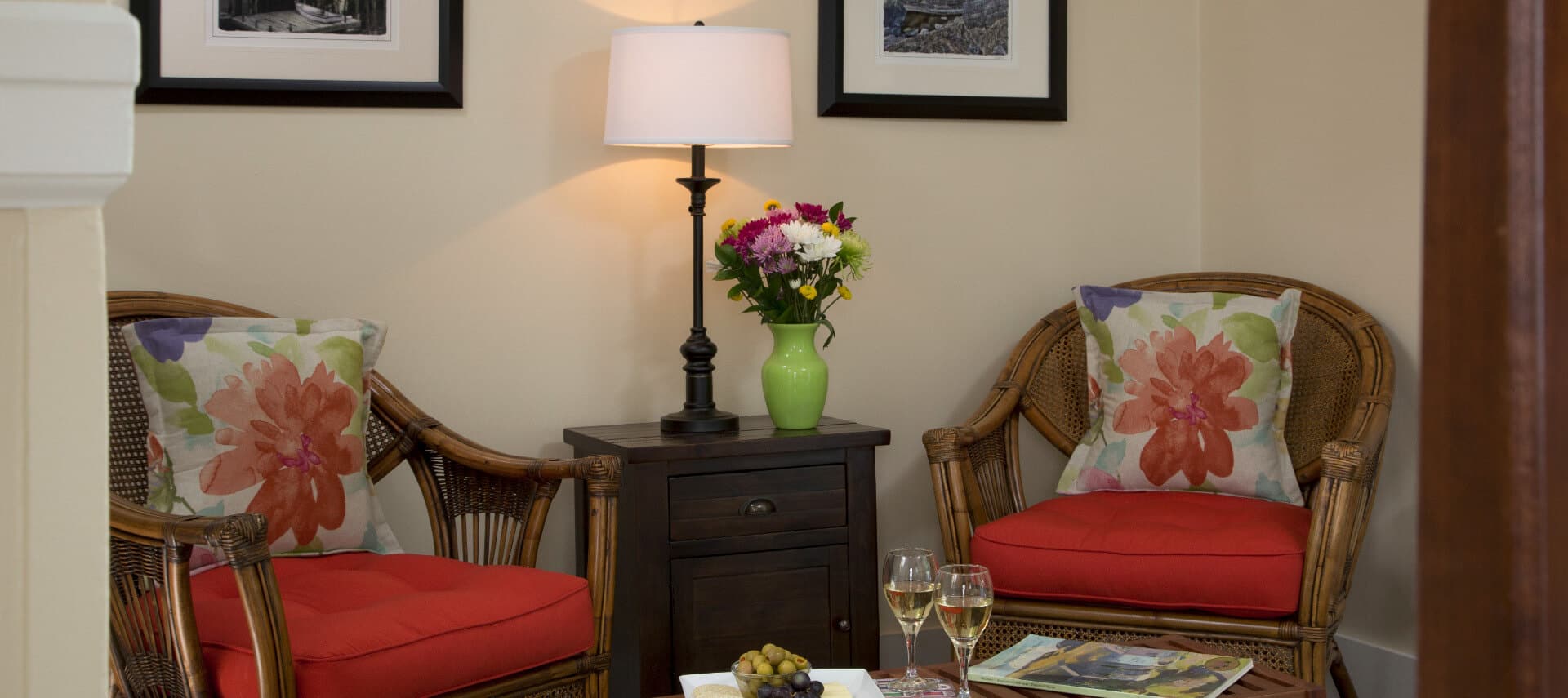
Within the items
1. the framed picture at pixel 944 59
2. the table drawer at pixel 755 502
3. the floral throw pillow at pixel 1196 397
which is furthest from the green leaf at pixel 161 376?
the floral throw pillow at pixel 1196 397

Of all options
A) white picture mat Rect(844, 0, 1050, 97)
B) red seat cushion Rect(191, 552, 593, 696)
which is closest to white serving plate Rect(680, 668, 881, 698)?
red seat cushion Rect(191, 552, 593, 696)

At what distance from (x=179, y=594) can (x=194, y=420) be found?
496 mm

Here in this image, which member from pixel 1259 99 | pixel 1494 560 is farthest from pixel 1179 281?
pixel 1494 560

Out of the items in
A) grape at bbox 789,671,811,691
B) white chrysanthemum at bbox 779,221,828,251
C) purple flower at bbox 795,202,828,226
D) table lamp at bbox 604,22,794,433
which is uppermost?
table lamp at bbox 604,22,794,433

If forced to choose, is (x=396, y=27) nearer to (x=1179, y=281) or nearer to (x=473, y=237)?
(x=473, y=237)

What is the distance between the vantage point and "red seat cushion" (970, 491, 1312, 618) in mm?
2338

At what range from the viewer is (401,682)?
6.09 ft

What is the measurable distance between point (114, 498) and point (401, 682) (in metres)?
0.53

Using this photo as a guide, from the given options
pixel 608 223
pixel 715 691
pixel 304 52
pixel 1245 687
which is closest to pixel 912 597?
pixel 715 691

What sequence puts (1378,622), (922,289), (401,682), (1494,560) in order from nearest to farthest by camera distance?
1. (1494,560)
2. (401,682)
3. (1378,622)
4. (922,289)

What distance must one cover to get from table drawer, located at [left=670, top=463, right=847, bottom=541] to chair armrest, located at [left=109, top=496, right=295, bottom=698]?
917 mm

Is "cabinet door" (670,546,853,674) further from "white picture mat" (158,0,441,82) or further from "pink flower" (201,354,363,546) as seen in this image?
"white picture mat" (158,0,441,82)

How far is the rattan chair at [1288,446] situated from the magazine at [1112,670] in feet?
1.70

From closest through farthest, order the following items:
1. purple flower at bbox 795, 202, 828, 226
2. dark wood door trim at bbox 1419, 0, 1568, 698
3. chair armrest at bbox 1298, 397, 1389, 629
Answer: dark wood door trim at bbox 1419, 0, 1568, 698 → chair armrest at bbox 1298, 397, 1389, 629 → purple flower at bbox 795, 202, 828, 226
